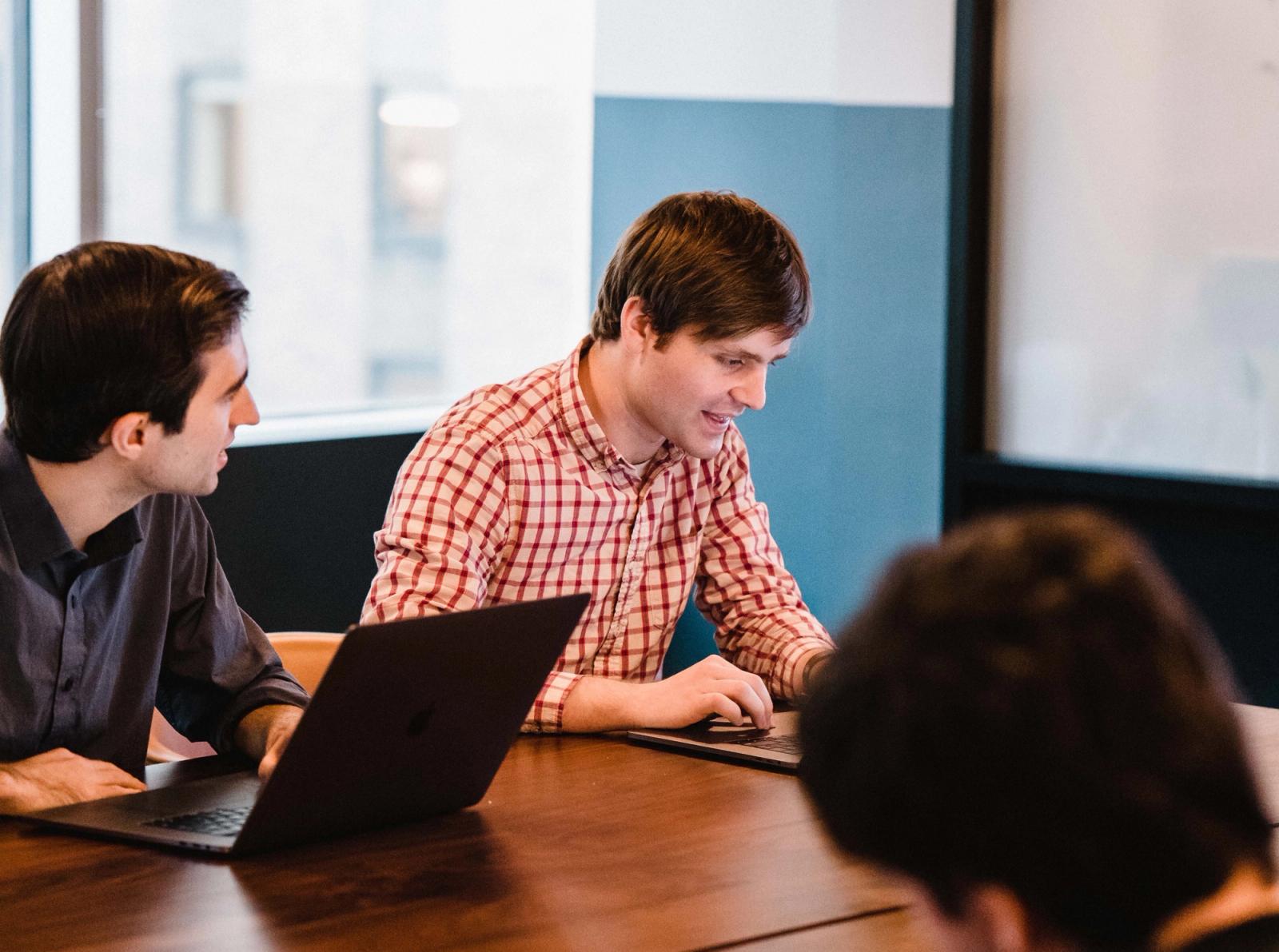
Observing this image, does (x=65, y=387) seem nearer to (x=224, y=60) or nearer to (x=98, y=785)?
(x=98, y=785)

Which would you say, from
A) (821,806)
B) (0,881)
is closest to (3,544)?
(0,881)

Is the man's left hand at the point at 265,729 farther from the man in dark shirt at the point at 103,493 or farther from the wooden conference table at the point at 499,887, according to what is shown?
the wooden conference table at the point at 499,887

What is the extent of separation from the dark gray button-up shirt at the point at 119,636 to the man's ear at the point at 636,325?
650 mm

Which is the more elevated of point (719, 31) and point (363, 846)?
point (719, 31)

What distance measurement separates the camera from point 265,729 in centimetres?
188

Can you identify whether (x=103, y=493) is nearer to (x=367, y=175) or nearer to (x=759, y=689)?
(x=759, y=689)

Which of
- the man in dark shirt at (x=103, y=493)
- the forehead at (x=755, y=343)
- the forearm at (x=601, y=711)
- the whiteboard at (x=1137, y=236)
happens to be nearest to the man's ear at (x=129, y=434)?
the man in dark shirt at (x=103, y=493)

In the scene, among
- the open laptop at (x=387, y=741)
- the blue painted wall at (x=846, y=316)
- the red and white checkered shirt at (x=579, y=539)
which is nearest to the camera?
the open laptop at (x=387, y=741)

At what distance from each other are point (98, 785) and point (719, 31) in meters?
2.93

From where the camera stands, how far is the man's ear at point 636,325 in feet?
7.66

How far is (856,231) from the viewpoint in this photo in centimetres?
404

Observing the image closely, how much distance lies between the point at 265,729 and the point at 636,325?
81 cm

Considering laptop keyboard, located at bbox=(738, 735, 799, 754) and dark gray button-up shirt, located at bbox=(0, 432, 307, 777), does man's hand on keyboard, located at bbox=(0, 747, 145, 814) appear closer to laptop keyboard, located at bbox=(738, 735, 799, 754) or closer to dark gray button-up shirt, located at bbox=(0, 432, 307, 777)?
dark gray button-up shirt, located at bbox=(0, 432, 307, 777)

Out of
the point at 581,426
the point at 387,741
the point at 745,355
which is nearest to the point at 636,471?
the point at 581,426
